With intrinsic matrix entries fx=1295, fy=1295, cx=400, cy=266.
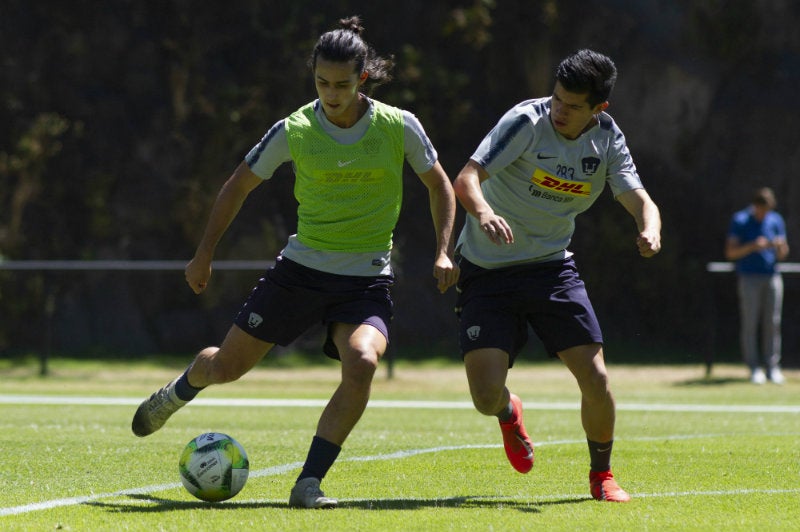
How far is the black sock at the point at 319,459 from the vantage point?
5.79 metres

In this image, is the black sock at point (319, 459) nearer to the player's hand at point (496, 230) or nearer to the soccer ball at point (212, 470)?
the soccer ball at point (212, 470)

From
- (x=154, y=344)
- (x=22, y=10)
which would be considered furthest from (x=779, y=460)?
(x=22, y=10)

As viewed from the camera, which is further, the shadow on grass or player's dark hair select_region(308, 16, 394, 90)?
player's dark hair select_region(308, 16, 394, 90)

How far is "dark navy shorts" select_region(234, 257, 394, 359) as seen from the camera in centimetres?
613

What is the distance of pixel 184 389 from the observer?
6562 mm

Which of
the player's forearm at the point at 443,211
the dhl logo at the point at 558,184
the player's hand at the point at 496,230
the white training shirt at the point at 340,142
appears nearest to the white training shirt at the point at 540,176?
the dhl logo at the point at 558,184

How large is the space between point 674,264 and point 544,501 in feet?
45.3

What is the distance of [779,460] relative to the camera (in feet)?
25.0

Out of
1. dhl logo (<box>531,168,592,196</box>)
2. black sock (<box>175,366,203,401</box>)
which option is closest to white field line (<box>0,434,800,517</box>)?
black sock (<box>175,366,203,401</box>)

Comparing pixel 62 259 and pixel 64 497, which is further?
pixel 62 259

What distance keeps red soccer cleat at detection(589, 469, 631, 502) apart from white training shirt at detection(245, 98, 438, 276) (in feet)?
4.65

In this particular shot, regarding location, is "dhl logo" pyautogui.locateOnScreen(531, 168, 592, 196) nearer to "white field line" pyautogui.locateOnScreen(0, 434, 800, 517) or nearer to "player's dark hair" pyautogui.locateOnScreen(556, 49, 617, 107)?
"player's dark hair" pyautogui.locateOnScreen(556, 49, 617, 107)

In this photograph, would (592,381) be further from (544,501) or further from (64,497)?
(64,497)

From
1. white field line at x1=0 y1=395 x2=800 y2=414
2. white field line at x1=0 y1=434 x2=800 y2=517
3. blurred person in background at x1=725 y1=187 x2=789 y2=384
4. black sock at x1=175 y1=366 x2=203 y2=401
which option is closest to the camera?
white field line at x1=0 y1=434 x2=800 y2=517
